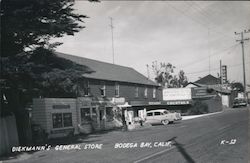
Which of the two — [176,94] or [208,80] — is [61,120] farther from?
[208,80]

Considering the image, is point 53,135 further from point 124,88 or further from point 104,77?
point 124,88

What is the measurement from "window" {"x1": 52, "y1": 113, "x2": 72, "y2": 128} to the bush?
1335 inches

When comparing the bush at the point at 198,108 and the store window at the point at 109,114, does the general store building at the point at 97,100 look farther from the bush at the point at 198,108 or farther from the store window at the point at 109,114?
the bush at the point at 198,108

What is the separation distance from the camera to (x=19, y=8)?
2081cm

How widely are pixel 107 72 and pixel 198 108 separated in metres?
23.6

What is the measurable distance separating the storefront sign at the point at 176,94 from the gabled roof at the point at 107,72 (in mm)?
16587

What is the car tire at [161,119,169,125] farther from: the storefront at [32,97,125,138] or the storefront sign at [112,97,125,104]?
the storefront sign at [112,97,125,104]

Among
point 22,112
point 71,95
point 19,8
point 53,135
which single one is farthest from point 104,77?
point 19,8

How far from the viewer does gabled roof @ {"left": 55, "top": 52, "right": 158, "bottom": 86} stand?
42.2 meters

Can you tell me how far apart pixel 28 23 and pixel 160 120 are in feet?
74.0

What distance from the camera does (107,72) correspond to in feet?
154

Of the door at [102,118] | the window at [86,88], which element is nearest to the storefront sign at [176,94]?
the door at [102,118]

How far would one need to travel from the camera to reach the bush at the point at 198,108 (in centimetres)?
6328

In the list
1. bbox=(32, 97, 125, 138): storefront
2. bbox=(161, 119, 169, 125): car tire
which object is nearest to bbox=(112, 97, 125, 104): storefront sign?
bbox=(32, 97, 125, 138): storefront
